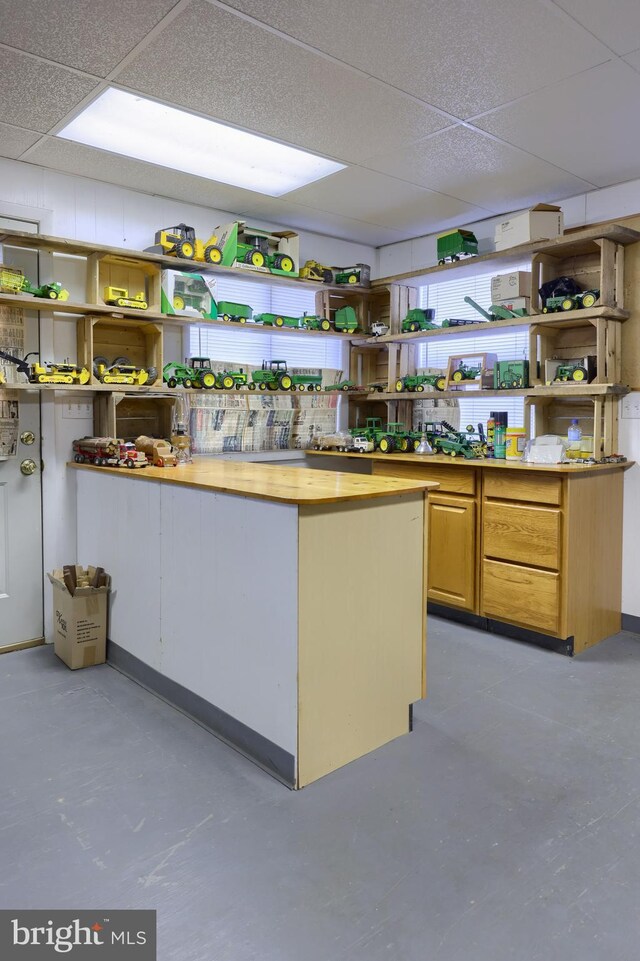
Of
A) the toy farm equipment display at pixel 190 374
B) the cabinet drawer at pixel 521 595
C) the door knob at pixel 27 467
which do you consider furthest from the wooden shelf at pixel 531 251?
the door knob at pixel 27 467

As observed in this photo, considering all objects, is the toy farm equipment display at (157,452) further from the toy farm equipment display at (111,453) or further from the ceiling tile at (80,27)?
the ceiling tile at (80,27)

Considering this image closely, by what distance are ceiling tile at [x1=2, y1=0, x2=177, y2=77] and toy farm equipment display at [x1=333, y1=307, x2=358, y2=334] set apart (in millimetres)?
2611

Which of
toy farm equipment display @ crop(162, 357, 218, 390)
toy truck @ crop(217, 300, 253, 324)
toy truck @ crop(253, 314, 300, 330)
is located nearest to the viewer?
toy farm equipment display @ crop(162, 357, 218, 390)

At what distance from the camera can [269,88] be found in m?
2.69

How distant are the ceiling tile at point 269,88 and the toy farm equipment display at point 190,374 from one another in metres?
1.42

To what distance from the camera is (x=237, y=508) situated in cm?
A: 243

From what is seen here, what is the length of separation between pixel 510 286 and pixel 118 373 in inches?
96.9

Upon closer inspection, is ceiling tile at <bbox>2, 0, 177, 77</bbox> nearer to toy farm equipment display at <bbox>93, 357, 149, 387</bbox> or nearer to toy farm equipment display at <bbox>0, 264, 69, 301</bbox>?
A: toy farm equipment display at <bbox>0, 264, 69, 301</bbox>

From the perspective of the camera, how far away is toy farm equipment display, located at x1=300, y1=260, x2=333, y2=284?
4.57 metres

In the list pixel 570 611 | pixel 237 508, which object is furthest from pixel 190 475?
pixel 570 611

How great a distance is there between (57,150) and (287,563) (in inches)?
102

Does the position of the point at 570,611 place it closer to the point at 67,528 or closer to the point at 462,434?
the point at 462,434

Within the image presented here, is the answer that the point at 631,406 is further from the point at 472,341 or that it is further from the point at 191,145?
the point at 191,145

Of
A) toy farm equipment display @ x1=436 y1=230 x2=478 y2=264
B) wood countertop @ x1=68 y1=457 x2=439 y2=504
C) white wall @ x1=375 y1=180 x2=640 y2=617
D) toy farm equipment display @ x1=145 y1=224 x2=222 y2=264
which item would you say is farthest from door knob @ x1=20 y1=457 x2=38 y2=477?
white wall @ x1=375 y1=180 x2=640 y2=617
